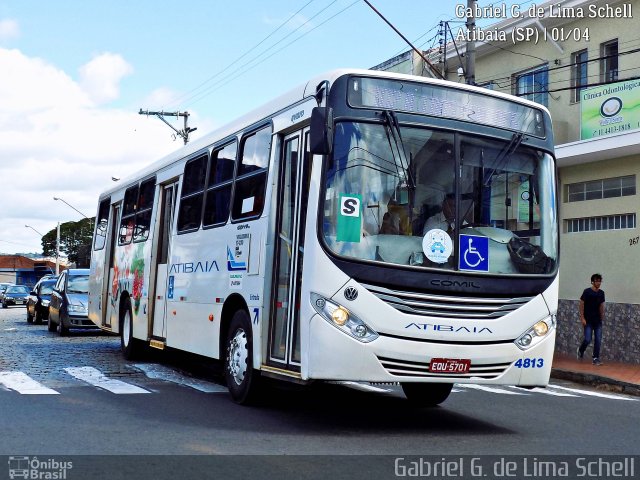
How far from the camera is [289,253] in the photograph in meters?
8.60

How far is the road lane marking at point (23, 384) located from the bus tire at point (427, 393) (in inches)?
161

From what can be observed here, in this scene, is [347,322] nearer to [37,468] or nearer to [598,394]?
[37,468]

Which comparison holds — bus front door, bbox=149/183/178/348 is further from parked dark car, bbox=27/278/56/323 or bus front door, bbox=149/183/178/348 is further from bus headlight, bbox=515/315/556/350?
parked dark car, bbox=27/278/56/323

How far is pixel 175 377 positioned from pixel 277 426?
4.55 meters

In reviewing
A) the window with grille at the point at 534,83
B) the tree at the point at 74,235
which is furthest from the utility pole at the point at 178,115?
the tree at the point at 74,235

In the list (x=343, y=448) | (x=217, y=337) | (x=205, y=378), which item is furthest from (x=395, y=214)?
(x=205, y=378)

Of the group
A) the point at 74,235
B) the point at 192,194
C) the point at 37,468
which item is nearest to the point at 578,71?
the point at 192,194

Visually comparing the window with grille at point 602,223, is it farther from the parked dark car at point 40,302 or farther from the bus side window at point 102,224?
the parked dark car at point 40,302

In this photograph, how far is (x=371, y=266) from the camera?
764 cm

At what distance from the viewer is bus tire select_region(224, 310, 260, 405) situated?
923 cm

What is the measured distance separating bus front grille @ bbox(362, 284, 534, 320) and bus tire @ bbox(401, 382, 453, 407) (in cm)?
232

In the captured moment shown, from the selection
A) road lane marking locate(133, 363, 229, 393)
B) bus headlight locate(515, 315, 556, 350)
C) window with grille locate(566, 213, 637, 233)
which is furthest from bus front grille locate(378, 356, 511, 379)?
window with grille locate(566, 213, 637, 233)

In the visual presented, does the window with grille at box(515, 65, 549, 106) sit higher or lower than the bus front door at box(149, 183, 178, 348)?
higher

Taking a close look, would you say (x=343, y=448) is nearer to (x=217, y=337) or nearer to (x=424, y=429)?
(x=424, y=429)
